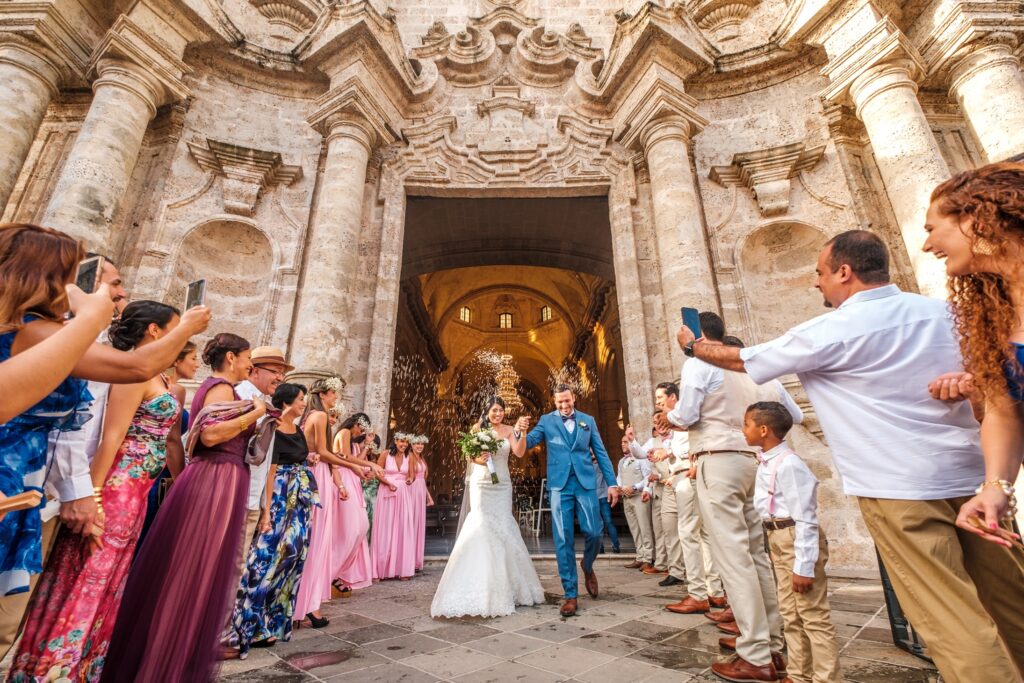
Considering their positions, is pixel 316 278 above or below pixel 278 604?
above

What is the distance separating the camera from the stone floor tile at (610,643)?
2.89 meters

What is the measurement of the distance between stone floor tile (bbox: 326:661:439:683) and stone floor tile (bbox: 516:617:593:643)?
3.15ft

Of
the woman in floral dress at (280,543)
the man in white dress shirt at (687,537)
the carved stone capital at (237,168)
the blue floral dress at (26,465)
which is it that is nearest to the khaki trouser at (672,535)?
the man in white dress shirt at (687,537)

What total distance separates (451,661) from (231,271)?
7.95 meters

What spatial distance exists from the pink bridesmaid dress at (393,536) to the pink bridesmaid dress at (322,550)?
4.44ft

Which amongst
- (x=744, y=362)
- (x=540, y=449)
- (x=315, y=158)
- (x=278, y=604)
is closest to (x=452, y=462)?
(x=540, y=449)

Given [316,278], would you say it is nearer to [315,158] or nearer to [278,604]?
[315,158]

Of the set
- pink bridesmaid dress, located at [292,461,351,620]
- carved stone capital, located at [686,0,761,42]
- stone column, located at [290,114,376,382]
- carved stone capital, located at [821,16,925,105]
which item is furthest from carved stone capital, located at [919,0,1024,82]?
pink bridesmaid dress, located at [292,461,351,620]

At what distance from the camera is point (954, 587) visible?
134 cm

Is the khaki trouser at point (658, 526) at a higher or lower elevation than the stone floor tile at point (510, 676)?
higher

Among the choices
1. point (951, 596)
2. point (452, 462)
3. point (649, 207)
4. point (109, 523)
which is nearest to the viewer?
point (951, 596)

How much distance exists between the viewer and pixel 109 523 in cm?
214

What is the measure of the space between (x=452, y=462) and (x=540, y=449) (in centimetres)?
732

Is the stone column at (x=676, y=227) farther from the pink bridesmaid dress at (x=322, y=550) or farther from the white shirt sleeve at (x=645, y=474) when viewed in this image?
the pink bridesmaid dress at (x=322, y=550)
